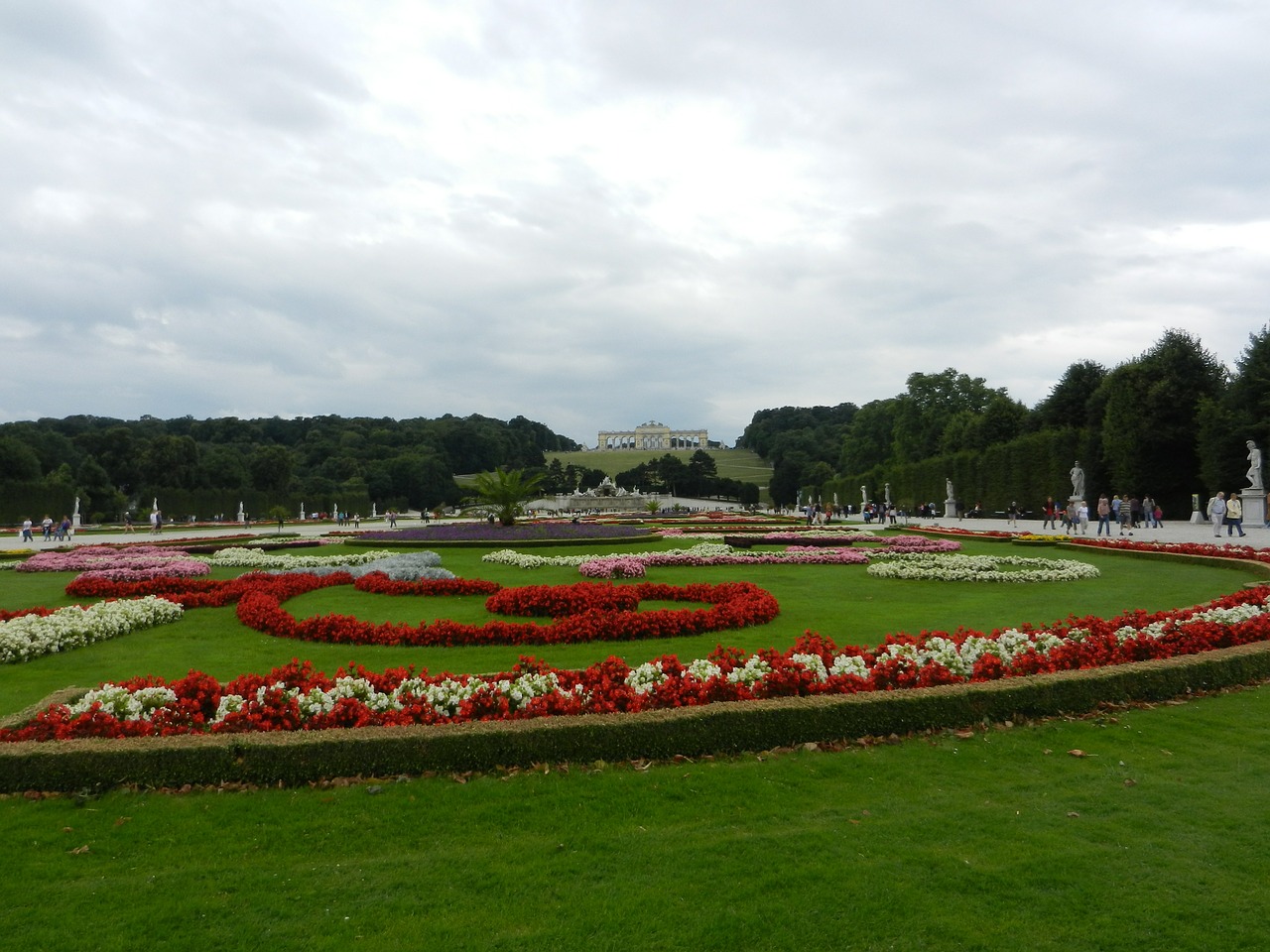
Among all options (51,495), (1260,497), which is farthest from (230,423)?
(1260,497)

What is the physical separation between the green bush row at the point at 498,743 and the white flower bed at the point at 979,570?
8616 millimetres

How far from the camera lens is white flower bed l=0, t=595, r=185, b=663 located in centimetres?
814

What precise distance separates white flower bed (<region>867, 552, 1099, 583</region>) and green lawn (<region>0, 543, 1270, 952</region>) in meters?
8.31

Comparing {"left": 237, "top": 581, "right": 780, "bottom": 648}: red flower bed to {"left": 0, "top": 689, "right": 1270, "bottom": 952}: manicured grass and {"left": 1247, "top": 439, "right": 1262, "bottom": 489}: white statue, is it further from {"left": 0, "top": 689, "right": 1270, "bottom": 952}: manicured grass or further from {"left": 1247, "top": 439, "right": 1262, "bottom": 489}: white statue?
{"left": 1247, "top": 439, "right": 1262, "bottom": 489}: white statue

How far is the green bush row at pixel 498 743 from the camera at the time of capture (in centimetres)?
461

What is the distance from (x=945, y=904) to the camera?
3.29 meters

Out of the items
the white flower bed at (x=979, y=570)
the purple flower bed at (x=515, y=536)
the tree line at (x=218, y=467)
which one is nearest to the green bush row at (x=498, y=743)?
the white flower bed at (x=979, y=570)

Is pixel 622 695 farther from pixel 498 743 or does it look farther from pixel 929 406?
pixel 929 406

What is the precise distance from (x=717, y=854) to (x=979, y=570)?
11.8 metres

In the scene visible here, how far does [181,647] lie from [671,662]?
5.69 m

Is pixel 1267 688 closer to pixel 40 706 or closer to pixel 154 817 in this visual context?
pixel 154 817

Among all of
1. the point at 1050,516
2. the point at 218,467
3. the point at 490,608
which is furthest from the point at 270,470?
the point at 490,608

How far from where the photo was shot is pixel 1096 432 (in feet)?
127

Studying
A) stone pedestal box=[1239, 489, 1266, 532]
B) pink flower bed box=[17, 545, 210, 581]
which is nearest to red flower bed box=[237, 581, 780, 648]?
pink flower bed box=[17, 545, 210, 581]
